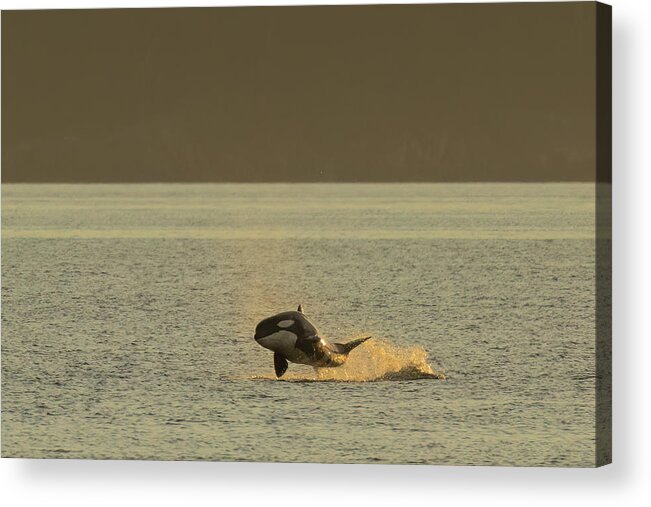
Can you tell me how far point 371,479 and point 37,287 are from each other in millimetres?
2698

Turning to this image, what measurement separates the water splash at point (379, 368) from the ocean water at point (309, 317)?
0.02 m

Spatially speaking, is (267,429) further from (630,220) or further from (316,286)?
(630,220)

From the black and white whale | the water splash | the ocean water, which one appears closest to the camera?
the ocean water

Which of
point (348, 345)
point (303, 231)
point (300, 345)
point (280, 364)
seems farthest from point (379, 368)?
point (303, 231)

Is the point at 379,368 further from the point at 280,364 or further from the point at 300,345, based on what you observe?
the point at 280,364

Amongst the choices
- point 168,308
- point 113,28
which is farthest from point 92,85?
point 168,308

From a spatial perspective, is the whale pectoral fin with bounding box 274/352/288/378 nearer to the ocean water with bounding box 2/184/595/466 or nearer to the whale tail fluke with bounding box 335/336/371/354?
the ocean water with bounding box 2/184/595/466

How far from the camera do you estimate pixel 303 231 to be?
19359 millimetres

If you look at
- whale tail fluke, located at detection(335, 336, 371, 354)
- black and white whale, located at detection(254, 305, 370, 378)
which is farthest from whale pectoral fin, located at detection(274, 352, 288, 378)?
whale tail fluke, located at detection(335, 336, 371, 354)

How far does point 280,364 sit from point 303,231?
92cm

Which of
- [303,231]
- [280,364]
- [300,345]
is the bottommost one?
[280,364]

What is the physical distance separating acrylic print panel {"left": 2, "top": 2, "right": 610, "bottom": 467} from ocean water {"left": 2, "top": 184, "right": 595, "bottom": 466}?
Answer: 0.06 feet

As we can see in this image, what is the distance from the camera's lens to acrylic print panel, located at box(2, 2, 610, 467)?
749 inches

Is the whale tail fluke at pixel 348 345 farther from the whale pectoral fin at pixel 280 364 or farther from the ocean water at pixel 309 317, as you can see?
the whale pectoral fin at pixel 280 364
